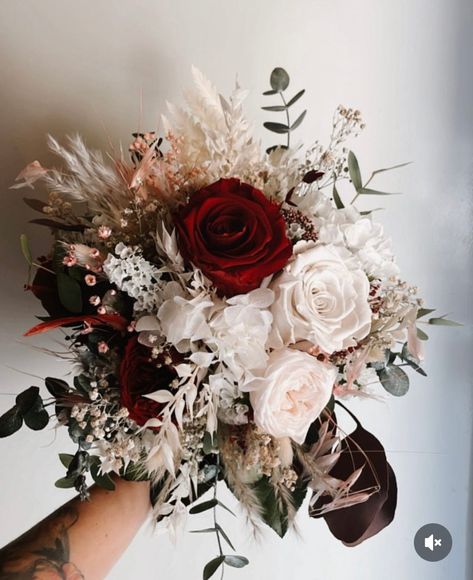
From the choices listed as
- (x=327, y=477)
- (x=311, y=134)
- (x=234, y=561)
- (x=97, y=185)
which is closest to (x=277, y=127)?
(x=311, y=134)

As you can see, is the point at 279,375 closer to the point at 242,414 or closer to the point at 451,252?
the point at 242,414

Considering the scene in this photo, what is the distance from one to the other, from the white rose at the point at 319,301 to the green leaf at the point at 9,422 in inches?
14.8

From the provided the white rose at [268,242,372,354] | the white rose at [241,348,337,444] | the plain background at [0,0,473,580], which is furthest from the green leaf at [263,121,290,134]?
the white rose at [241,348,337,444]

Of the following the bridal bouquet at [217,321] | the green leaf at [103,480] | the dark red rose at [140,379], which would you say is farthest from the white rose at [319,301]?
the green leaf at [103,480]

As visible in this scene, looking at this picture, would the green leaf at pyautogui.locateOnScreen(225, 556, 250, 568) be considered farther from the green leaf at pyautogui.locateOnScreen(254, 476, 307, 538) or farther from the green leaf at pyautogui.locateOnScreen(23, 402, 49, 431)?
the green leaf at pyautogui.locateOnScreen(23, 402, 49, 431)

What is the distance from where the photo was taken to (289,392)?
0.67 metres

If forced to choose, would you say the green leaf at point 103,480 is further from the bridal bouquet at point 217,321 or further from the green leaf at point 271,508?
the green leaf at point 271,508

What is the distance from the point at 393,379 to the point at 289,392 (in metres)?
0.31

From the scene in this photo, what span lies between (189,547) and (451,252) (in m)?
0.85

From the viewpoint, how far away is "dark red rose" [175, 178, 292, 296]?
635 millimetres

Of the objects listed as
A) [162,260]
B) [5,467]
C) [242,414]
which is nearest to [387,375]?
[242,414]

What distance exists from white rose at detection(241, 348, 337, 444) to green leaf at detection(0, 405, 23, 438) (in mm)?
337

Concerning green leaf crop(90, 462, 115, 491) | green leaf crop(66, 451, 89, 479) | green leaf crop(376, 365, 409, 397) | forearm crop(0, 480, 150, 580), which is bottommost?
green leaf crop(376, 365, 409, 397)

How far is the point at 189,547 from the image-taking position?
109cm
